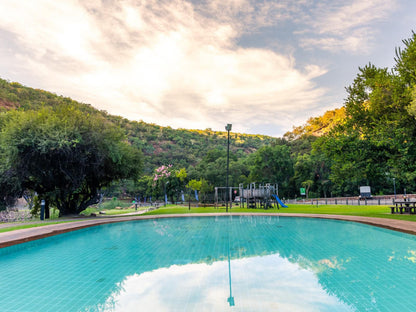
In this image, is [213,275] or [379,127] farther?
[379,127]

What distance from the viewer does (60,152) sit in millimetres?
15680

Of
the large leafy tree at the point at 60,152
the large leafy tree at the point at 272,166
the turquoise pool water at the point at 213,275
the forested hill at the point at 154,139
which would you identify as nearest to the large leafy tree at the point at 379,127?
the turquoise pool water at the point at 213,275

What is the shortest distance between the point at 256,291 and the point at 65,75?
30028mm

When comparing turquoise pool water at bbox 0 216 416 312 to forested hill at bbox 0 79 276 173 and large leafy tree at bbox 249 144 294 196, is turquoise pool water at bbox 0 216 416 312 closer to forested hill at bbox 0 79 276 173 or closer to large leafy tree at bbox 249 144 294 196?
large leafy tree at bbox 249 144 294 196

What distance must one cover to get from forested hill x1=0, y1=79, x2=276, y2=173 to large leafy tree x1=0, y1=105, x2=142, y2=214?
3689cm

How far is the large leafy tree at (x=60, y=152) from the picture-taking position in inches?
587

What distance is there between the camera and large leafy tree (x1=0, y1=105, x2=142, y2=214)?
14.9 metres

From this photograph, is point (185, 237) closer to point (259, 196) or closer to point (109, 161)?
point (109, 161)

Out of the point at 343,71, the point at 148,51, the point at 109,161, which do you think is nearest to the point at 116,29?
the point at 148,51

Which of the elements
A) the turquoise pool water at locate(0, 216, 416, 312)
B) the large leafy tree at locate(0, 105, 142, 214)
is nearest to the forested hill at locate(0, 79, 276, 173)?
the large leafy tree at locate(0, 105, 142, 214)

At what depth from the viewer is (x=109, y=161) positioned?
17.9m

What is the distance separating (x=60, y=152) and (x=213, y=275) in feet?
47.6

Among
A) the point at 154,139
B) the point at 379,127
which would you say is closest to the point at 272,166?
the point at 379,127

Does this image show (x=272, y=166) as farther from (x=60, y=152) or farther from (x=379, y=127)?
(x=60, y=152)
